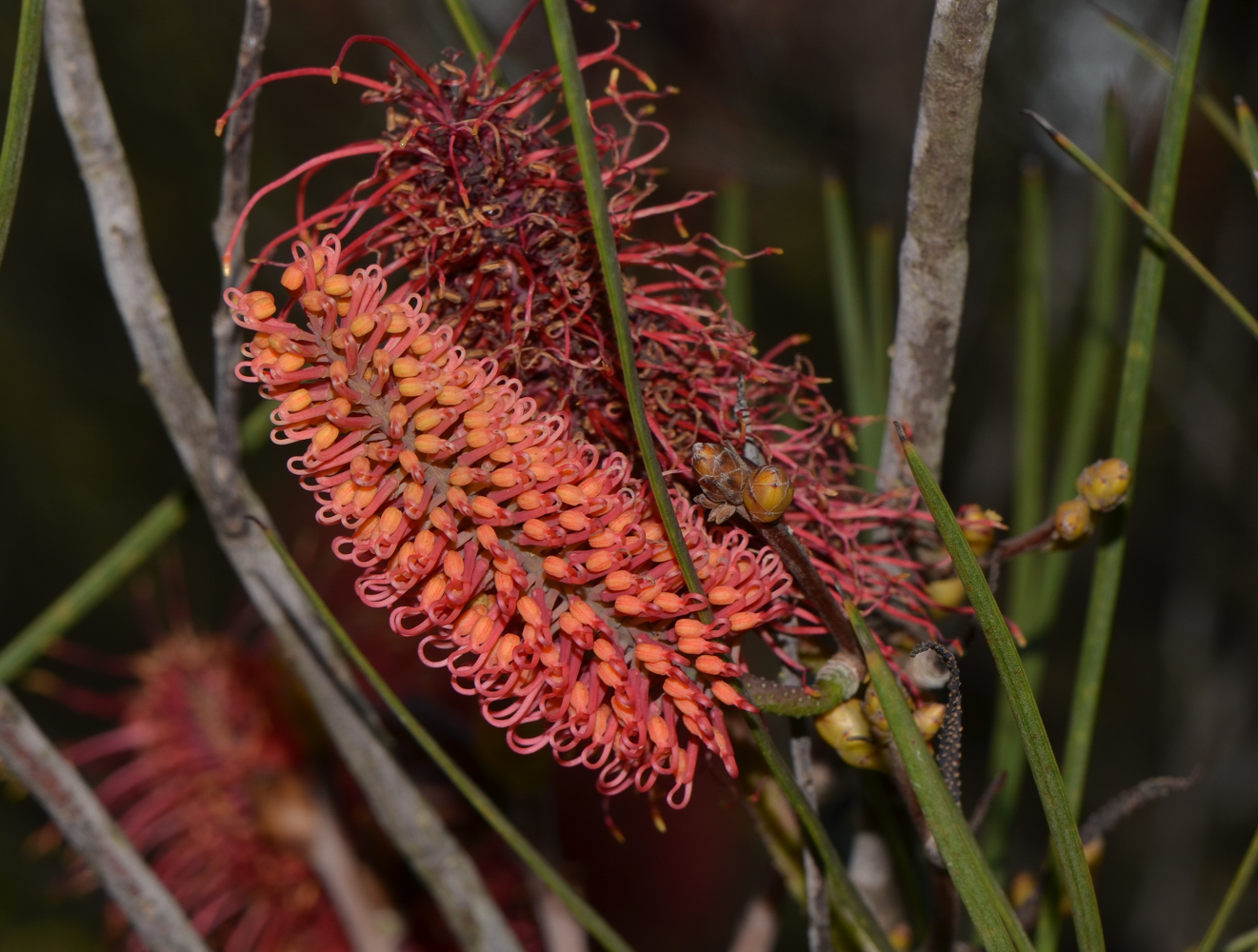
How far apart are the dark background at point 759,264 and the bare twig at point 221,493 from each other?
0.61m

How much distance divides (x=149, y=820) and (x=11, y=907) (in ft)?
2.35

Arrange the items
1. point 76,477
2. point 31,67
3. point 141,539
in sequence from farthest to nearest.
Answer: point 76,477 < point 141,539 < point 31,67

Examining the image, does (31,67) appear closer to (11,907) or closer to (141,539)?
(141,539)

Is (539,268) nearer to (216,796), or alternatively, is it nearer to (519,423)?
(519,423)

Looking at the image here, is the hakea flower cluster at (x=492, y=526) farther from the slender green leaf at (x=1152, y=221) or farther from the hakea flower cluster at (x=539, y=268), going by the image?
the slender green leaf at (x=1152, y=221)

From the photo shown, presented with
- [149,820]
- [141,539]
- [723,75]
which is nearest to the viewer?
[141,539]

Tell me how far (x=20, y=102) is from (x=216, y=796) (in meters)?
0.43

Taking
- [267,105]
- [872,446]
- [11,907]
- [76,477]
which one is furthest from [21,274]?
[872,446]

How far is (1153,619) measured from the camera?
1612 mm

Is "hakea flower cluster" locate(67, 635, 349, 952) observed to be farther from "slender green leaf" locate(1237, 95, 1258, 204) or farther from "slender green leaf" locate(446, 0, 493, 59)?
"slender green leaf" locate(1237, 95, 1258, 204)

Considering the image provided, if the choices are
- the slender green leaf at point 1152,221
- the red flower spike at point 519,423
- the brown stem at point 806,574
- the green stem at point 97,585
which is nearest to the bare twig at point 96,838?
the green stem at point 97,585

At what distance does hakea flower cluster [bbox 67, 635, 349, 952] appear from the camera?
55 cm

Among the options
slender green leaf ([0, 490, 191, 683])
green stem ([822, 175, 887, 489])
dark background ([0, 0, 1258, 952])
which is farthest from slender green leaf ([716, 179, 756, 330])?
dark background ([0, 0, 1258, 952])

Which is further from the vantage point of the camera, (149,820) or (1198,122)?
(1198,122)
